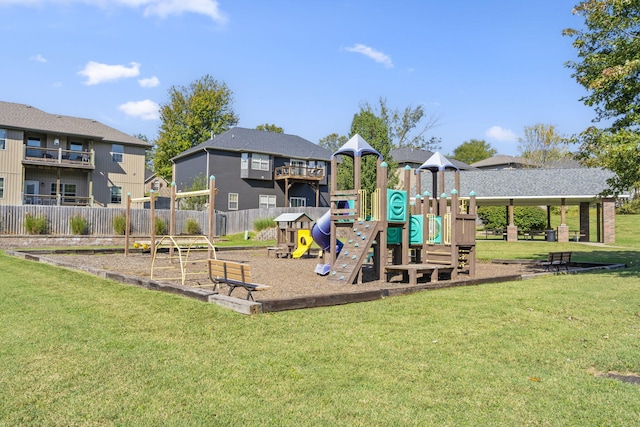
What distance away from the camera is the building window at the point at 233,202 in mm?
43125

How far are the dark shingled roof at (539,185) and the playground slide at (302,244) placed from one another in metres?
17.3

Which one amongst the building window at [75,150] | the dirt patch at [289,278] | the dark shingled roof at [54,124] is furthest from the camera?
the building window at [75,150]

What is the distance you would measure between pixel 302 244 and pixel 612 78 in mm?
13190

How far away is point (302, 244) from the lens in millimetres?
22125

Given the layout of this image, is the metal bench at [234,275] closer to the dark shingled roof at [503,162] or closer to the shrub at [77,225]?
the shrub at [77,225]

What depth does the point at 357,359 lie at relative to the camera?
18.5 feet

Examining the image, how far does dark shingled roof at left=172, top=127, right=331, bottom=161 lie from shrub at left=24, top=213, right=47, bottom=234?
1617 centimetres

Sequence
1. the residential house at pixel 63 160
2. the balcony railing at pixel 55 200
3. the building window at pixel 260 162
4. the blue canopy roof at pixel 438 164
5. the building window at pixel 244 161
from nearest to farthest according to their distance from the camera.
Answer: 1. the blue canopy roof at pixel 438 164
2. the residential house at pixel 63 160
3. the balcony railing at pixel 55 200
4. the building window at pixel 244 161
5. the building window at pixel 260 162

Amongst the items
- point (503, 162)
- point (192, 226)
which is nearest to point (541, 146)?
point (503, 162)

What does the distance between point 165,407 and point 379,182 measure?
29.5 ft

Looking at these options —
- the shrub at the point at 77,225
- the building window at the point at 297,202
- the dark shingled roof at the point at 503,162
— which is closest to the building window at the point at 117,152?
the shrub at the point at 77,225

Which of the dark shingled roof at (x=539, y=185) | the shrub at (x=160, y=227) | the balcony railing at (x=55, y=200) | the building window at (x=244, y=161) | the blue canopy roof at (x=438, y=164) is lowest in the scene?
the shrub at (x=160, y=227)

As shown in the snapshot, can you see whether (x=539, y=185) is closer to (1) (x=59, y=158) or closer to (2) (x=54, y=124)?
(1) (x=59, y=158)

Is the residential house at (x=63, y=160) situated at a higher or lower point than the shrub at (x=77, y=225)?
higher
